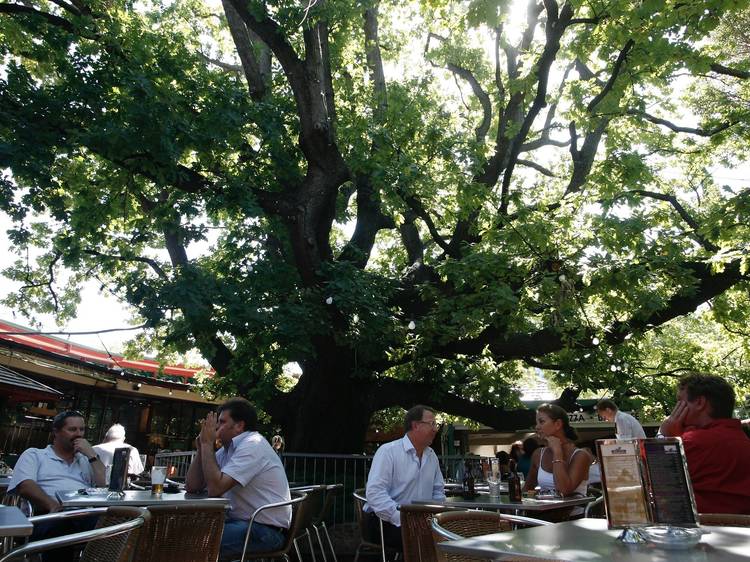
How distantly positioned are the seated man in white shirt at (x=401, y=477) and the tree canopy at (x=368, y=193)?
12.0 ft

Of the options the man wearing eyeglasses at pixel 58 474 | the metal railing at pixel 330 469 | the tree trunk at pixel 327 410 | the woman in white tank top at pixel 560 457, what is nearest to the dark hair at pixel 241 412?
the man wearing eyeglasses at pixel 58 474

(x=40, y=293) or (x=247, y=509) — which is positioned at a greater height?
(x=40, y=293)

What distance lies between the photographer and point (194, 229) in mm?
9250

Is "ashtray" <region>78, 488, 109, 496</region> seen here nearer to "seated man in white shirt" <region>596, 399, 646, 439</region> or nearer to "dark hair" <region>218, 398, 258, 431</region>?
"dark hair" <region>218, 398, 258, 431</region>

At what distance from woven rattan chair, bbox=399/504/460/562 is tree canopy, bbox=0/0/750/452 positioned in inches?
192

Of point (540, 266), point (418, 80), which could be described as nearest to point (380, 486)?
point (540, 266)

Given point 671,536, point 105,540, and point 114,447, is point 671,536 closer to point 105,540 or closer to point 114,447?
point 105,540

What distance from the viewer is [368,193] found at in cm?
1062

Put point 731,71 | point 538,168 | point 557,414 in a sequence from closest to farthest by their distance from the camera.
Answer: point 557,414 < point 731,71 < point 538,168

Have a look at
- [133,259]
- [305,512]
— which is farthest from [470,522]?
[133,259]

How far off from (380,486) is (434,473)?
2.04ft

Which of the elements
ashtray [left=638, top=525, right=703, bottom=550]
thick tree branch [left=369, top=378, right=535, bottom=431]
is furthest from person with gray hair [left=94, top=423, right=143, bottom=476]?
ashtray [left=638, top=525, right=703, bottom=550]

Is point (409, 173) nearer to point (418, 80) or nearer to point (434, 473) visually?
point (418, 80)

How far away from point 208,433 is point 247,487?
45 centimetres
